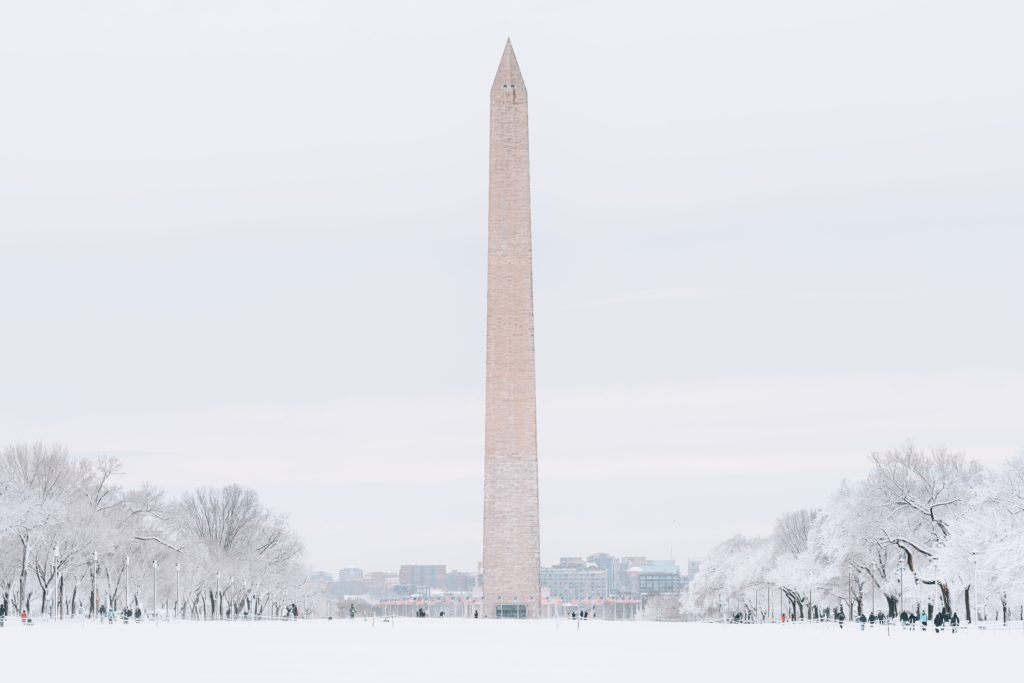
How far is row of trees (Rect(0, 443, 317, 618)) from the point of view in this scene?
64688 millimetres

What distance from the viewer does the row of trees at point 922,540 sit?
5553cm

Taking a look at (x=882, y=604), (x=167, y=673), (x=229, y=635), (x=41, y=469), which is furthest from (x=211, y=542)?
(x=167, y=673)

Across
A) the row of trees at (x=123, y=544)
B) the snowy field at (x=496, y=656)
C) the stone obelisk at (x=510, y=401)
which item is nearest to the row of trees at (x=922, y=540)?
the snowy field at (x=496, y=656)

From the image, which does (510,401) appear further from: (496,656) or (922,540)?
(496,656)

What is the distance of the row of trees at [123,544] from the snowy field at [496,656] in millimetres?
17265

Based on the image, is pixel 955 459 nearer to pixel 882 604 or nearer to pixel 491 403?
pixel 491 403

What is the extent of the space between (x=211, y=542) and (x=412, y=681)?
230ft

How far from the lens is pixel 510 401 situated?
2520 inches

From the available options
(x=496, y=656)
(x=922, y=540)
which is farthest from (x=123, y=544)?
(x=496, y=656)

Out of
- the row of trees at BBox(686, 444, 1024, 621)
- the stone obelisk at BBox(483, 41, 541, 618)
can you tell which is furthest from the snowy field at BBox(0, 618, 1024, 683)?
the stone obelisk at BBox(483, 41, 541, 618)

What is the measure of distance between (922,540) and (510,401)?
763 inches

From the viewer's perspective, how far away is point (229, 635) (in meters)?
45.8

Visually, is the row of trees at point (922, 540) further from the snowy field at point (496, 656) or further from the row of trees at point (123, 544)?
the row of trees at point (123, 544)

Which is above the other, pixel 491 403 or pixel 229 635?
pixel 491 403
